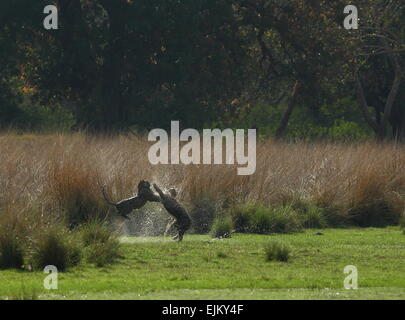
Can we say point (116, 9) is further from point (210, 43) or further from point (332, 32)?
point (332, 32)

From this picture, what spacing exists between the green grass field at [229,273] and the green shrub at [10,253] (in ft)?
0.86

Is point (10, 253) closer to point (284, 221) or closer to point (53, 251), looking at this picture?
point (53, 251)

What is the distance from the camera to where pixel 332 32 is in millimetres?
35312

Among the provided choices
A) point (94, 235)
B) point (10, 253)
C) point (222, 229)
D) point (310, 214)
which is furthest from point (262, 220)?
point (10, 253)

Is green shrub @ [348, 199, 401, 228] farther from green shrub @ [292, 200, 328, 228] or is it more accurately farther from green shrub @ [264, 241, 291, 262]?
green shrub @ [264, 241, 291, 262]

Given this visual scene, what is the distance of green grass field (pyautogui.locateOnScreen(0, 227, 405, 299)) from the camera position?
11.1 m

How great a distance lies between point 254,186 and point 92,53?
57.5ft

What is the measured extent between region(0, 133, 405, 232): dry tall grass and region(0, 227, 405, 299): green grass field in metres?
1.43

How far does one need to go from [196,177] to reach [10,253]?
615 cm

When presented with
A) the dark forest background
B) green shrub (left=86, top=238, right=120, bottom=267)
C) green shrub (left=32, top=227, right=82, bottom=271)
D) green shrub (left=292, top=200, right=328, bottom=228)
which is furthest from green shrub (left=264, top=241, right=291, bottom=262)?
the dark forest background
